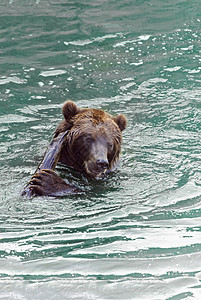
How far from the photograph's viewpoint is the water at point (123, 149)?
4.52 m

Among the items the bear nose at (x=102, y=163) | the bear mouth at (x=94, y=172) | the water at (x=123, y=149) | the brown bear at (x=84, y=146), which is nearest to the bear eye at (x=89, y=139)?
the brown bear at (x=84, y=146)

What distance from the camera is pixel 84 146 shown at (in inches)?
259

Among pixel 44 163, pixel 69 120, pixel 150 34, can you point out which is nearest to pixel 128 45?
pixel 150 34

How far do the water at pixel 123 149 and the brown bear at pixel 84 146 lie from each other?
16 cm

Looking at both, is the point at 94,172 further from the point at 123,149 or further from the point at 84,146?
the point at 123,149

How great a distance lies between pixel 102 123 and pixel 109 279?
262cm

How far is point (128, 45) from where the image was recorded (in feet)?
39.0

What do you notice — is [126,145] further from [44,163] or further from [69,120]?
[44,163]

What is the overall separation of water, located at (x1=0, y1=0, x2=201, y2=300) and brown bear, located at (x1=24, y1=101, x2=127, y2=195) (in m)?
0.16

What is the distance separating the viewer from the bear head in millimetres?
6426

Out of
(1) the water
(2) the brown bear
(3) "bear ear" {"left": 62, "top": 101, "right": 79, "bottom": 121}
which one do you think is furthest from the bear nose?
(3) "bear ear" {"left": 62, "top": 101, "right": 79, "bottom": 121}

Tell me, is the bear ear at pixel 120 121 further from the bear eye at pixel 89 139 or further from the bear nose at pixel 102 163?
the bear nose at pixel 102 163

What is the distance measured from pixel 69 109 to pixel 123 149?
50.3 inches

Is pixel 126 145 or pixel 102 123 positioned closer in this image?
pixel 102 123
